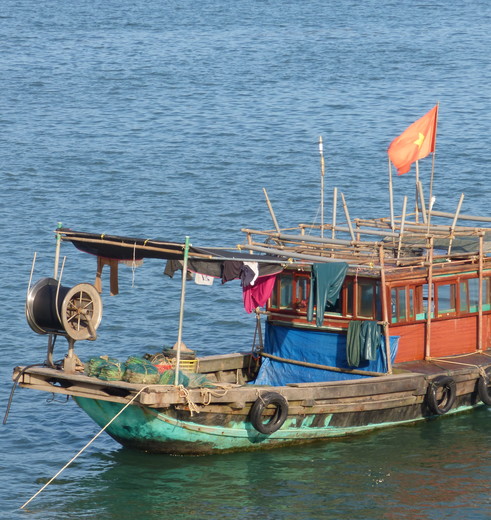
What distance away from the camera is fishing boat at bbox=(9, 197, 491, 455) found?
22.3 meters

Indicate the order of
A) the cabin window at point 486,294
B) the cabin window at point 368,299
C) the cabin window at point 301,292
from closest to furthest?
the cabin window at point 368,299 < the cabin window at point 301,292 < the cabin window at point 486,294

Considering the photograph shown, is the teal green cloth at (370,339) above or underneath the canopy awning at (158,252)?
underneath

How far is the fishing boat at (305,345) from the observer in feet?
73.3

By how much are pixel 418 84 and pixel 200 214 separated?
27.3 meters

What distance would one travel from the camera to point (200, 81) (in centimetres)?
7000

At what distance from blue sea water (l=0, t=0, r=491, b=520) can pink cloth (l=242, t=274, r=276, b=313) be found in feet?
10.1

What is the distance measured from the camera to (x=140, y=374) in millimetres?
22172

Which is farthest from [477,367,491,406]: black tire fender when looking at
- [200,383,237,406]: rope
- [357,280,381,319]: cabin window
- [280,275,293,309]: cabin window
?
[200,383,237,406]: rope

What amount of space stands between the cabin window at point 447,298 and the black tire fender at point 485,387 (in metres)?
1.50

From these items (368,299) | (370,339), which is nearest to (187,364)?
(370,339)

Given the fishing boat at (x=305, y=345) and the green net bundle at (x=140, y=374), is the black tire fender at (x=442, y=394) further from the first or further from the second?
the green net bundle at (x=140, y=374)

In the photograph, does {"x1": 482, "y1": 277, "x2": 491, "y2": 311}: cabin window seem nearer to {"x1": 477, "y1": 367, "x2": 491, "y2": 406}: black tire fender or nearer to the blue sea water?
{"x1": 477, "y1": 367, "x2": 491, "y2": 406}: black tire fender

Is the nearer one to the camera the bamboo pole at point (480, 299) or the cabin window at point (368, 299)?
the cabin window at point (368, 299)

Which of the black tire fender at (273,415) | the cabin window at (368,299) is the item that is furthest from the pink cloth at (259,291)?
the black tire fender at (273,415)
